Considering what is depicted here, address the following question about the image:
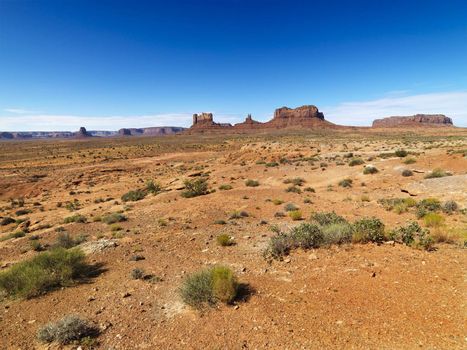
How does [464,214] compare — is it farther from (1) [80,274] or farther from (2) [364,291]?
(1) [80,274]

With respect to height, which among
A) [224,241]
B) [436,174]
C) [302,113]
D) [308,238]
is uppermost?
[302,113]

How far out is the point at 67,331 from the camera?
484 cm

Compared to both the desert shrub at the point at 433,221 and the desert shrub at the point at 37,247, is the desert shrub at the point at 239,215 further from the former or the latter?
the desert shrub at the point at 37,247

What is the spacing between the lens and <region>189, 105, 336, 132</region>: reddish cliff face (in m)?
167

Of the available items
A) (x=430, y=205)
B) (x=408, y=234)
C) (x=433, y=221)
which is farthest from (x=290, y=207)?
(x=408, y=234)

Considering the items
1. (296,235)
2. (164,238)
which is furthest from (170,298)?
(164,238)

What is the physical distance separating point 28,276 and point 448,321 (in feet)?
28.6

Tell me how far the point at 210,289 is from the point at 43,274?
438 cm

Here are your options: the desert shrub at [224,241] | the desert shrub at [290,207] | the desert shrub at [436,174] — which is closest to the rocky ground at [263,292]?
the desert shrub at [224,241]

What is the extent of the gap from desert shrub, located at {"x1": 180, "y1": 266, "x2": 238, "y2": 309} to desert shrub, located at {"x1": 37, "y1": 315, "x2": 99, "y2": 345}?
1.76 m

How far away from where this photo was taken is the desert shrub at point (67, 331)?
4.79 m

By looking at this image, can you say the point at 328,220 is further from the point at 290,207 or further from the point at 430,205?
the point at 430,205

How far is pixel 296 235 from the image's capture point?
8.08 metres

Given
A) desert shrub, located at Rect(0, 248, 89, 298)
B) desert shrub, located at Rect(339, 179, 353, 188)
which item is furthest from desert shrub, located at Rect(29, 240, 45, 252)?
desert shrub, located at Rect(339, 179, 353, 188)
